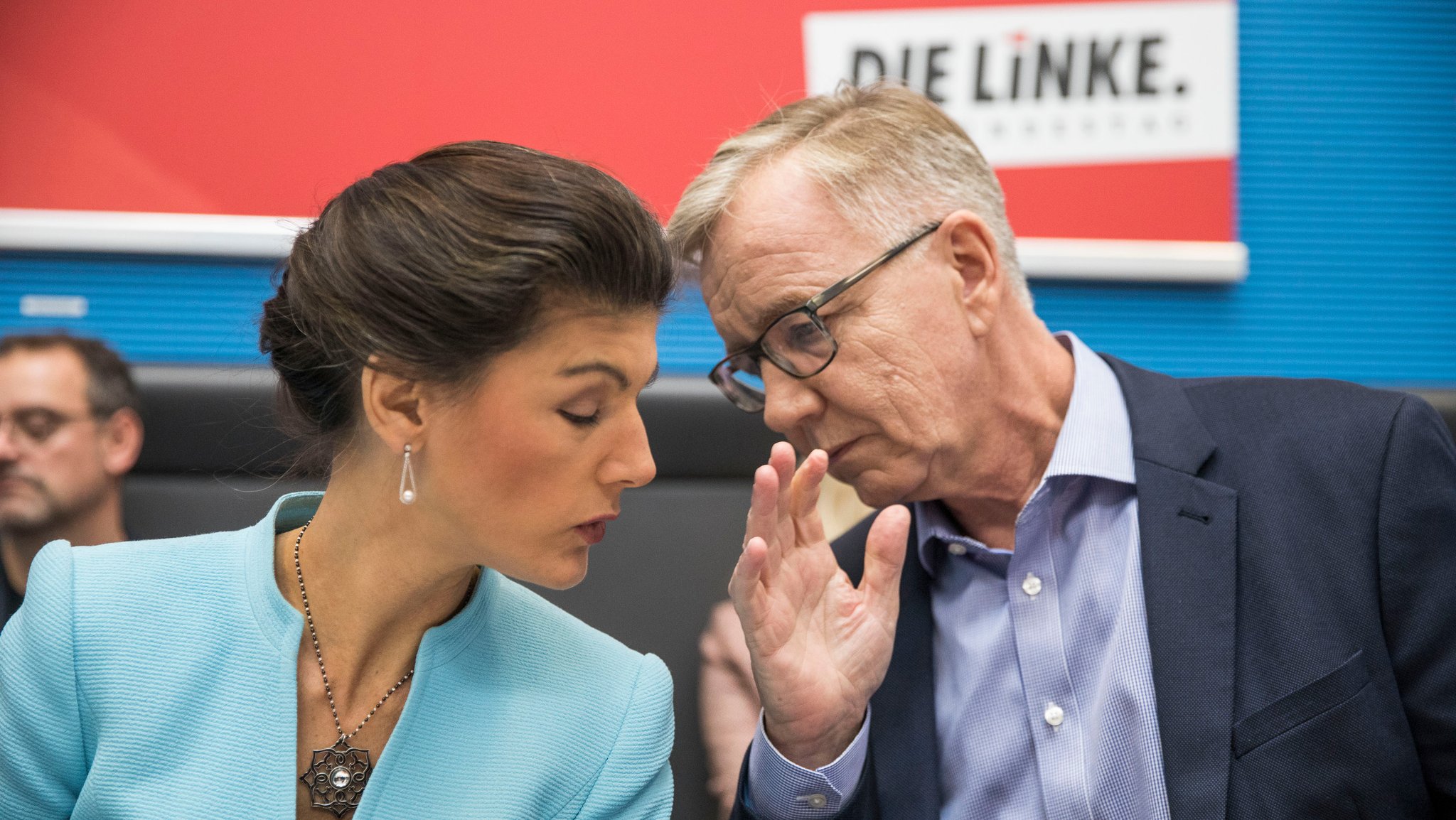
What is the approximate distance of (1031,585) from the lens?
5.25ft

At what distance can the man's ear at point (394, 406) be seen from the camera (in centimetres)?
129

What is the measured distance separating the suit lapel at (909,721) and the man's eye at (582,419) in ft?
1.95

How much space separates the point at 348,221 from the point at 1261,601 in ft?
3.79

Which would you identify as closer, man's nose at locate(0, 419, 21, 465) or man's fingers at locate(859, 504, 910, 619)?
man's fingers at locate(859, 504, 910, 619)

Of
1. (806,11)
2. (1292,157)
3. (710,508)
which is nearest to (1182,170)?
(1292,157)

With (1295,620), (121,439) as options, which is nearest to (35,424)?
(121,439)

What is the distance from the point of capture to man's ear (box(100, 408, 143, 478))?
7.11 ft

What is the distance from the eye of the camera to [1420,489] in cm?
147

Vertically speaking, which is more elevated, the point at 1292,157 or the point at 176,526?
the point at 1292,157

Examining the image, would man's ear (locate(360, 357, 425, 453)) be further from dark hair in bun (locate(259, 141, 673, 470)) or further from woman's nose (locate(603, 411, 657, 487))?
woman's nose (locate(603, 411, 657, 487))

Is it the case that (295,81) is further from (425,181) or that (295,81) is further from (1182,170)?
(1182,170)

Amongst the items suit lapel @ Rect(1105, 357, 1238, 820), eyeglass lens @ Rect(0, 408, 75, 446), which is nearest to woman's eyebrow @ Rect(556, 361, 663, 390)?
suit lapel @ Rect(1105, 357, 1238, 820)

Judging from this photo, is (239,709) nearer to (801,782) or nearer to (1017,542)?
(801,782)

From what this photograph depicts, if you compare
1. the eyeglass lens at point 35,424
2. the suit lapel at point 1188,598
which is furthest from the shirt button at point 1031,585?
the eyeglass lens at point 35,424
